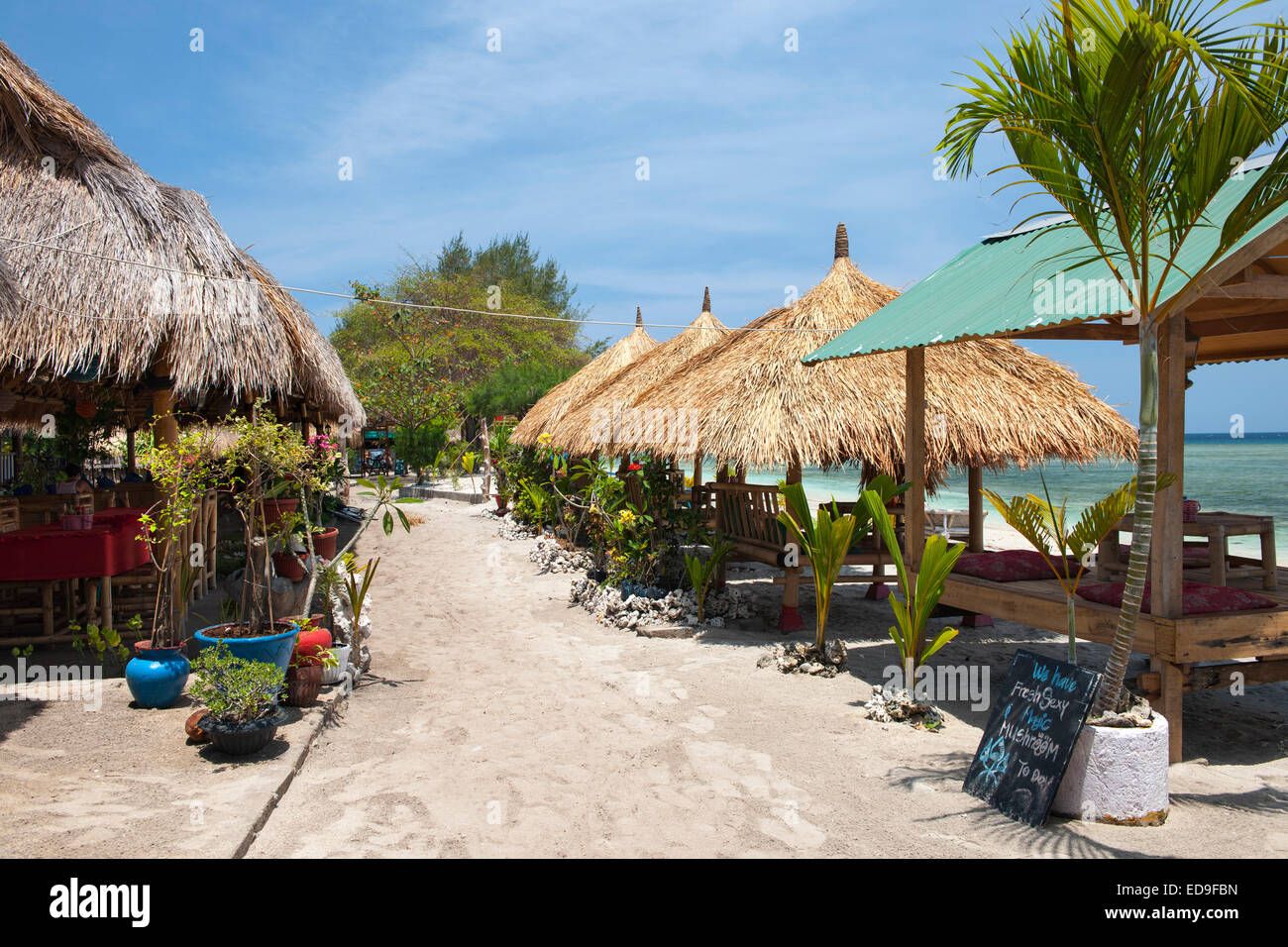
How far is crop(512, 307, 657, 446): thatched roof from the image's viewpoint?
15617mm

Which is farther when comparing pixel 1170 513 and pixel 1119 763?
pixel 1170 513

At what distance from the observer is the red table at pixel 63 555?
19.4ft

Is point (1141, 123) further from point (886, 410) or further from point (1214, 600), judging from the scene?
point (886, 410)

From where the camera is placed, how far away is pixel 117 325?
6.35 meters

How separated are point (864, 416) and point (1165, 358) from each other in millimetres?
3445

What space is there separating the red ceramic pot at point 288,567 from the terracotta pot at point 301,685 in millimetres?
1755

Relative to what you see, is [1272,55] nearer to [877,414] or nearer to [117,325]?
[877,414]

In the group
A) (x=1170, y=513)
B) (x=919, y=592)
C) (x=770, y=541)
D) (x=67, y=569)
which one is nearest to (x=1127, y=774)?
(x=1170, y=513)

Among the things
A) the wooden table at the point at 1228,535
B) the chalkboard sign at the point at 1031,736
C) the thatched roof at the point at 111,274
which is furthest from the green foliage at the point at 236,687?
the wooden table at the point at 1228,535

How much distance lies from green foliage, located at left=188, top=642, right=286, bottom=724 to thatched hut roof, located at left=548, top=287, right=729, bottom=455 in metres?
6.02

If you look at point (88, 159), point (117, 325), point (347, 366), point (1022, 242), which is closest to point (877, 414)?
point (1022, 242)

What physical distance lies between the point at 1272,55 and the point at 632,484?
9.06 metres

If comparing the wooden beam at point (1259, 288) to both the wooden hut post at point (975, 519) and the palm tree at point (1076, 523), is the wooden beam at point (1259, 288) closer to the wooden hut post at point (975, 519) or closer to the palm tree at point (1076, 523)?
the palm tree at point (1076, 523)

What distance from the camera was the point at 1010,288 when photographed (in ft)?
18.4
